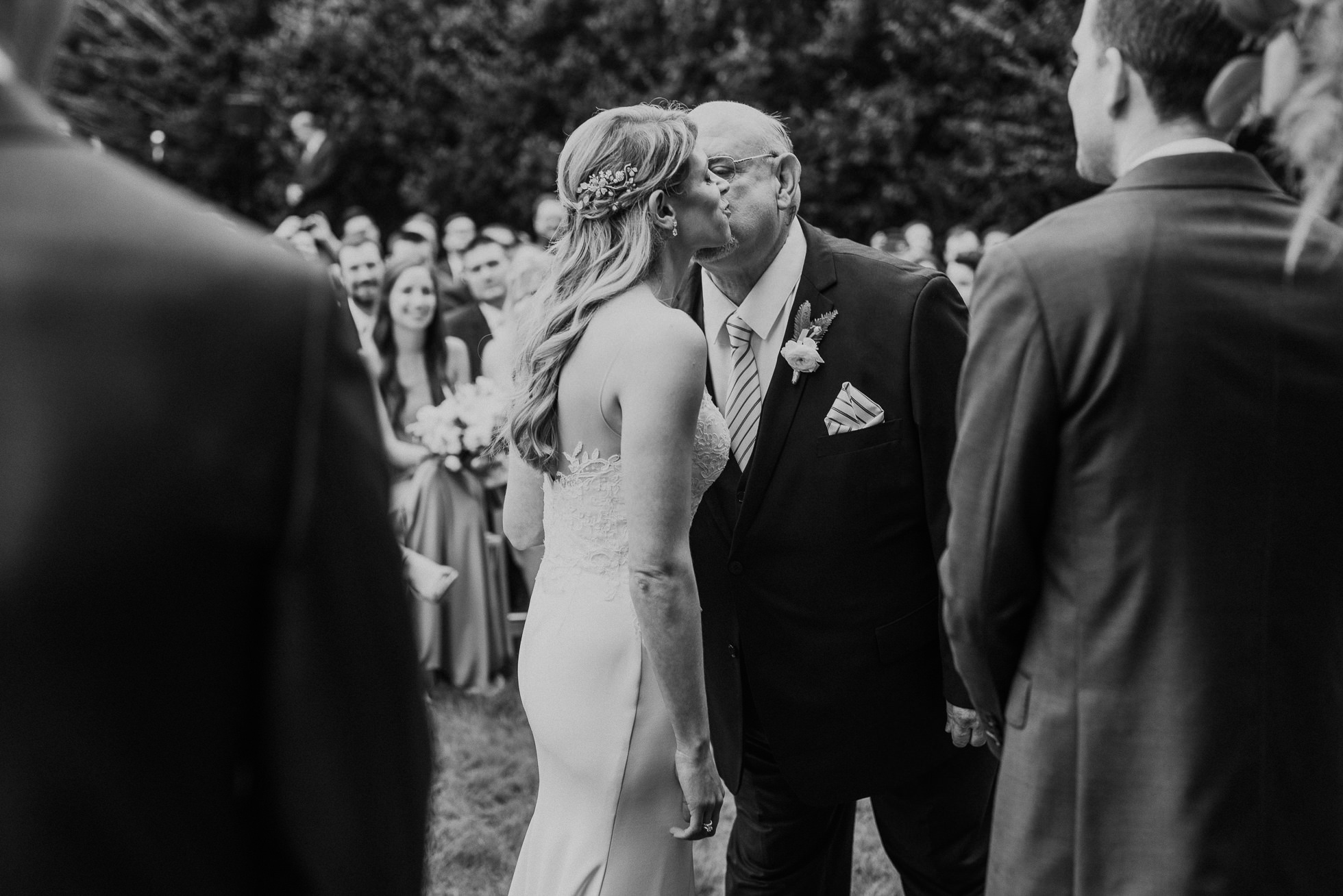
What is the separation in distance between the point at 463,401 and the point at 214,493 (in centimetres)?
630

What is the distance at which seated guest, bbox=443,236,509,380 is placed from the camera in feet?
29.9

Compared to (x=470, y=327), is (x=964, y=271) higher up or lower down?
higher up

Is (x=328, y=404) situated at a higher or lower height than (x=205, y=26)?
higher

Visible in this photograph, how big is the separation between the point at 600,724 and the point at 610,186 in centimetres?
120

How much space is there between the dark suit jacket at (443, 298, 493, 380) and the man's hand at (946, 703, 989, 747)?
5.84 metres

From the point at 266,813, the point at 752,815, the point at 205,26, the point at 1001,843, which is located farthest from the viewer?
the point at 205,26

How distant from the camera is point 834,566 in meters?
3.39

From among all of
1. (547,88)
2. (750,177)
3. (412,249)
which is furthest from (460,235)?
(750,177)

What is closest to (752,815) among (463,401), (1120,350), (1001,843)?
(1001,843)

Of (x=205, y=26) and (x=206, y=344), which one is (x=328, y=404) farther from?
(x=205, y=26)

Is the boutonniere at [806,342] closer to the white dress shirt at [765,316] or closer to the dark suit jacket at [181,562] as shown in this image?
the white dress shirt at [765,316]

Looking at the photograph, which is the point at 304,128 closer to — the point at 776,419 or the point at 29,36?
the point at 776,419

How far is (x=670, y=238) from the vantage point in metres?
3.12

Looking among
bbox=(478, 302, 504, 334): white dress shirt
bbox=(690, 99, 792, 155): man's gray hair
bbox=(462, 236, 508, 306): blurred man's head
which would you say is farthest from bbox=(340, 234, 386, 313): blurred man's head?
bbox=(690, 99, 792, 155): man's gray hair
